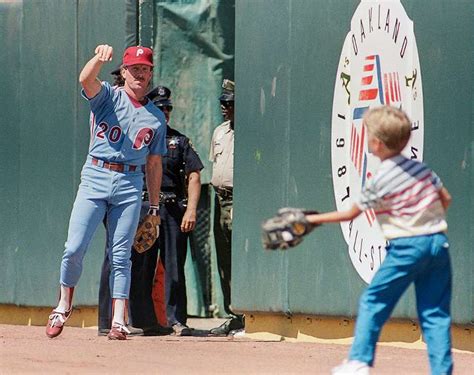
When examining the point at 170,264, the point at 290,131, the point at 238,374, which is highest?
the point at 290,131

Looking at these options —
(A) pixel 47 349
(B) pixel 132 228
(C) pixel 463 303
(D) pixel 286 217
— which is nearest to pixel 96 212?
(B) pixel 132 228

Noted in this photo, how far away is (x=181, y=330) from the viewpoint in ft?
36.1

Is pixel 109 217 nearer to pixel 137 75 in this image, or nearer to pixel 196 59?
pixel 137 75

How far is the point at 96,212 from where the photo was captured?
9500mm

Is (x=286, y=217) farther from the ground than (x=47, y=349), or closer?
farther from the ground

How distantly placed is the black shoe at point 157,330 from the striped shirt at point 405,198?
16.3ft

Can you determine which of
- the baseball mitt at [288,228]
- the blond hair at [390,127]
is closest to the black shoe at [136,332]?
the baseball mitt at [288,228]

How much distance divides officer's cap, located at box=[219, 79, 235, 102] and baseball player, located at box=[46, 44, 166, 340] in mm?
1790

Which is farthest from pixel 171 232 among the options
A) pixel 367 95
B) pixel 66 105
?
pixel 367 95

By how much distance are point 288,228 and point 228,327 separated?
5.00m

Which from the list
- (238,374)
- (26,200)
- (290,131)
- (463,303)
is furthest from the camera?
(26,200)

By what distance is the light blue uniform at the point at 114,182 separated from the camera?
9.48m

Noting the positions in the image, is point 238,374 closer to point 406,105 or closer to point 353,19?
point 406,105

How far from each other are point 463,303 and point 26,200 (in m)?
4.85
